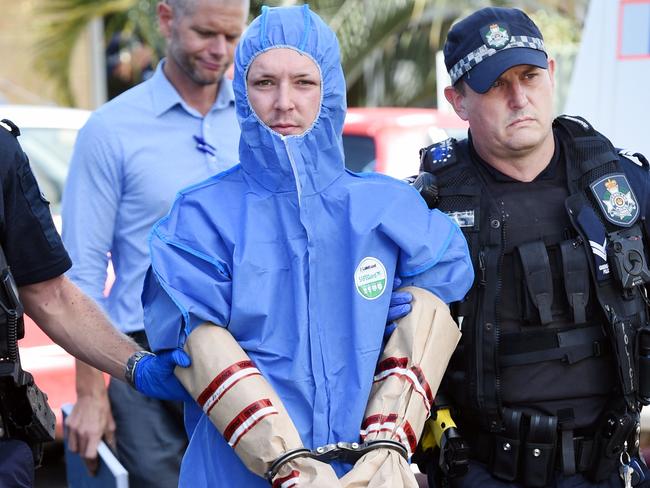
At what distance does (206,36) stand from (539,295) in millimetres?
1621

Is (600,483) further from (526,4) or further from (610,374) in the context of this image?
(526,4)

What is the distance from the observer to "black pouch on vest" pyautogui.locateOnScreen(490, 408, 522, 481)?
3.12m

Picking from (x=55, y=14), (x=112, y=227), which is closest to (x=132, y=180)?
(x=112, y=227)

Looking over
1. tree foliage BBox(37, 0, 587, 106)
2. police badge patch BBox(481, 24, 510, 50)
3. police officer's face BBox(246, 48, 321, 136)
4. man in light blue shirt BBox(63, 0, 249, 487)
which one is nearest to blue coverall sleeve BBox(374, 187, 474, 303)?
police officer's face BBox(246, 48, 321, 136)

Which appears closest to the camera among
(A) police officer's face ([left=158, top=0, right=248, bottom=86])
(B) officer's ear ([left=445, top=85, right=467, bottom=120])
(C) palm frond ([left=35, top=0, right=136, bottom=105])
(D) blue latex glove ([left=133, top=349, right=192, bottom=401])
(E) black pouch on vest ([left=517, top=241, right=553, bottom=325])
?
(D) blue latex glove ([left=133, top=349, right=192, bottom=401])

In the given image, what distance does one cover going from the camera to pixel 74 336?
3207 millimetres

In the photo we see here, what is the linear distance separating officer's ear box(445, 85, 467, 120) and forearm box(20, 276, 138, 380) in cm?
115

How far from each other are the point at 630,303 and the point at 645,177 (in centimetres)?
39

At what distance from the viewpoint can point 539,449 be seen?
10.2 ft

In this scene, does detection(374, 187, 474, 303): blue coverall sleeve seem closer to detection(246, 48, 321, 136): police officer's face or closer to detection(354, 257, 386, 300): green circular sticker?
detection(354, 257, 386, 300): green circular sticker

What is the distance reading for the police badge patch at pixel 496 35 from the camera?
10.4ft

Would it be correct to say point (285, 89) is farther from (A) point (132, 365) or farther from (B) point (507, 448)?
(B) point (507, 448)

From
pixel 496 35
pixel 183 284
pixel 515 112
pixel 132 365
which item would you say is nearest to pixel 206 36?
pixel 496 35

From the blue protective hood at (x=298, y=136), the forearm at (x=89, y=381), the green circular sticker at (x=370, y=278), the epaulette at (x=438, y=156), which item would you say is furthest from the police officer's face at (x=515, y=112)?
the forearm at (x=89, y=381)
